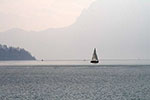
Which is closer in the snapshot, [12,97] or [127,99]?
[127,99]

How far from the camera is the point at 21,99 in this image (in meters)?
69.3

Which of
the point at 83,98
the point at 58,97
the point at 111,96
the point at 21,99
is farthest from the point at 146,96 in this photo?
the point at 21,99

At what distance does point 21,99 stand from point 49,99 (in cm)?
527

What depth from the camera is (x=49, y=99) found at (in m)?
68.5

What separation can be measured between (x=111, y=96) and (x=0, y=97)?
2136cm

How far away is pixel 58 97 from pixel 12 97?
352 inches

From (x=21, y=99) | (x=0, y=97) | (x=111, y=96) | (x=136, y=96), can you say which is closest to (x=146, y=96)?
(x=136, y=96)

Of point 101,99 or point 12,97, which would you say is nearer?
point 101,99

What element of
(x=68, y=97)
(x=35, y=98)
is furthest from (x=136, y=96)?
(x=35, y=98)

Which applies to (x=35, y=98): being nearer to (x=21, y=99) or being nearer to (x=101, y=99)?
(x=21, y=99)

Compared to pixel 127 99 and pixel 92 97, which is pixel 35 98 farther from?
pixel 127 99

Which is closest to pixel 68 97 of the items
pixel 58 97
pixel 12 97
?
pixel 58 97

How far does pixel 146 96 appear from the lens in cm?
7119

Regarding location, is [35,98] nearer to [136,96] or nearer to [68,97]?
[68,97]
